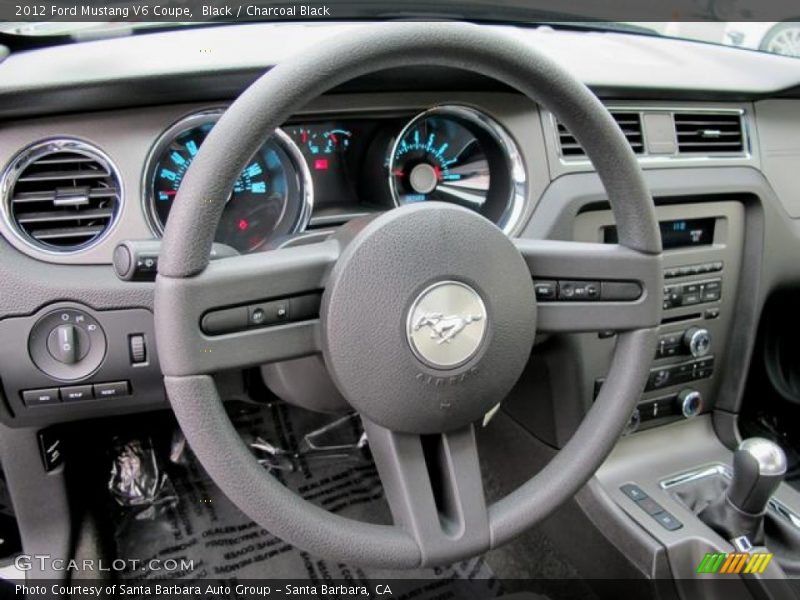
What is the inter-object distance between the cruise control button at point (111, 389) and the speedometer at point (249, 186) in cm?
26

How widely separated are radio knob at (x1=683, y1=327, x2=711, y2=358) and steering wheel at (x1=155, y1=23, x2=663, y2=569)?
2.17ft

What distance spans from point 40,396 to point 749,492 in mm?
1218

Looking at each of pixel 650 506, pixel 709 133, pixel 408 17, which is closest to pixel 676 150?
pixel 709 133

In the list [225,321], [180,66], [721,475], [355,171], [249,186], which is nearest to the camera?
[225,321]

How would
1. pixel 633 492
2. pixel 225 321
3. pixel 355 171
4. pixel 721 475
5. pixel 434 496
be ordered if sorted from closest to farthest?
pixel 225 321 → pixel 434 496 → pixel 355 171 → pixel 633 492 → pixel 721 475

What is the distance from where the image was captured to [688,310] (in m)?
1.56

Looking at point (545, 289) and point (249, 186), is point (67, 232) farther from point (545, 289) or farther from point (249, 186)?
point (545, 289)

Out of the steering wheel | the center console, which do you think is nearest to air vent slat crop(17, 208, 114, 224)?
the steering wheel

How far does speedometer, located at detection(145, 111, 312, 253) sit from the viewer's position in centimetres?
116

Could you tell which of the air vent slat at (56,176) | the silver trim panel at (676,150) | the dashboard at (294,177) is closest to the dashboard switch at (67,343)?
the dashboard at (294,177)

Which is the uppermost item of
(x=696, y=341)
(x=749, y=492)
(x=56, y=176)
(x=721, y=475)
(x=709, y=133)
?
(x=56, y=176)

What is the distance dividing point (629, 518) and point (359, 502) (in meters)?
0.69

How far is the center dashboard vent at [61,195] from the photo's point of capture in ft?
3.61

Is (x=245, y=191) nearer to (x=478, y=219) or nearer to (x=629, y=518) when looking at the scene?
(x=478, y=219)
